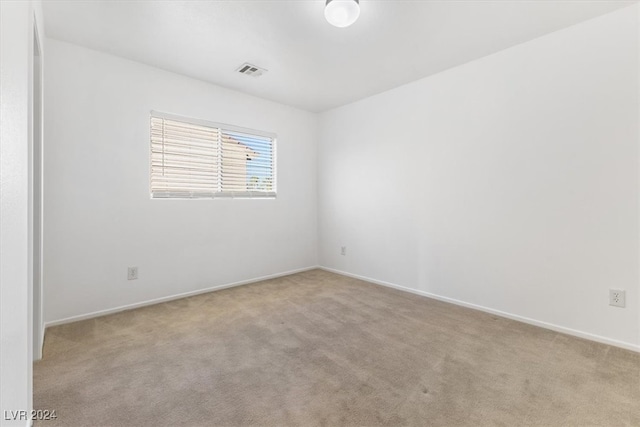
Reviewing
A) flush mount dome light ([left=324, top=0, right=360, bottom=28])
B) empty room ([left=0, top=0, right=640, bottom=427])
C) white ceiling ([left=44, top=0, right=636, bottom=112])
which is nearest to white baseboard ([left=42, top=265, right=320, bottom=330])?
empty room ([left=0, top=0, right=640, bottom=427])

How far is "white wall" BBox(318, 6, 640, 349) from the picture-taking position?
2162 mm

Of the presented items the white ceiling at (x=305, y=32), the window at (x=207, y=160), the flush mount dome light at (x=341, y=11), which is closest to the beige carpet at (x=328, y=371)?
the window at (x=207, y=160)

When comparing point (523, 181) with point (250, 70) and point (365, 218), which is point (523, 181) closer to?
point (365, 218)

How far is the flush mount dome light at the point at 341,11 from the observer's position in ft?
6.19

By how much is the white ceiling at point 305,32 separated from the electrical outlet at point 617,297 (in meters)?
2.13

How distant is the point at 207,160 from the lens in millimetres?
3490

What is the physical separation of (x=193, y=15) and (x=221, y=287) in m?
2.81

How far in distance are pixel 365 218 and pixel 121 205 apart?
9.34ft

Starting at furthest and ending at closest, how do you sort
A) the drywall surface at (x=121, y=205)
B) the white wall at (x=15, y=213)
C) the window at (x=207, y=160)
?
1. the window at (x=207, y=160)
2. the drywall surface at (x=121, y=205)
3. the white wall at (x=15, y=213)

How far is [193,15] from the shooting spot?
2.18 metres

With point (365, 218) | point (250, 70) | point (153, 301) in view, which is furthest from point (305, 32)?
point (153, 301)

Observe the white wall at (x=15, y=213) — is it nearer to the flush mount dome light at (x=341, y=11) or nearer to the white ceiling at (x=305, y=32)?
the white ceiling at (x=305, y=32)

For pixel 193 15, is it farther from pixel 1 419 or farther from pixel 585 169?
pixel 585 169

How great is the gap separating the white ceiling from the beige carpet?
99.1 inches
